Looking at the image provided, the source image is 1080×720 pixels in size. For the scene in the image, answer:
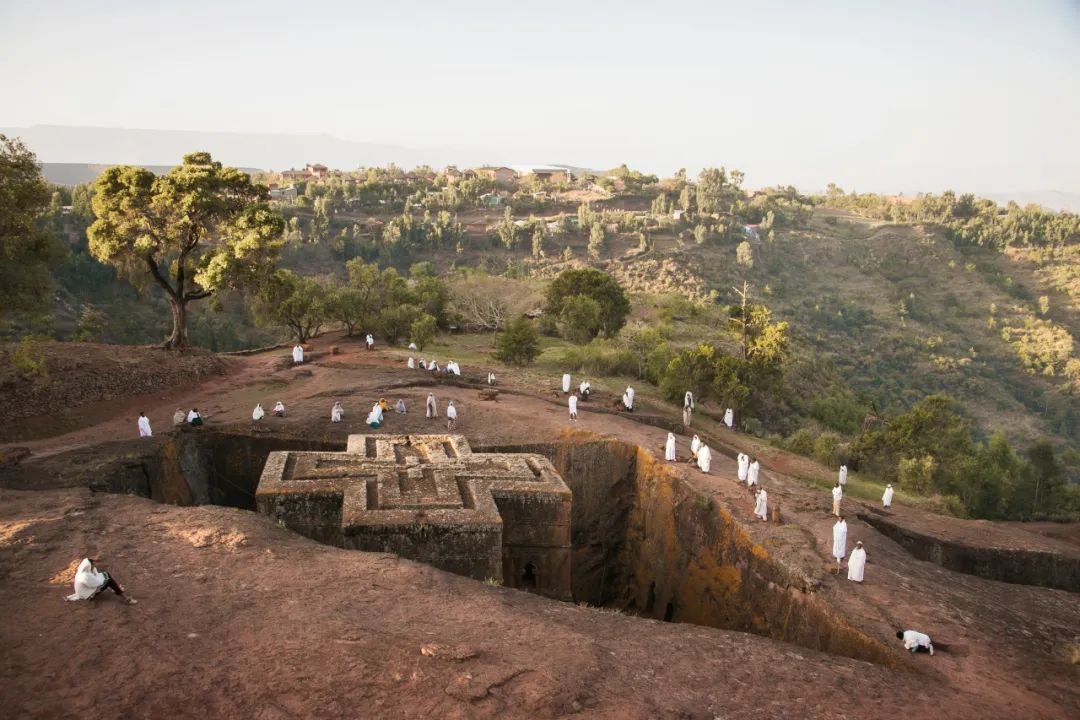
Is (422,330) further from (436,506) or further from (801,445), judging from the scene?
(436,506)

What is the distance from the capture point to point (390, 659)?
21.3 ft

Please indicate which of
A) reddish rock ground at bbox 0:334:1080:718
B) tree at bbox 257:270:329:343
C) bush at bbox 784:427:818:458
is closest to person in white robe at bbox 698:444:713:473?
reddish rock ground at bbox 0:334:1080:718

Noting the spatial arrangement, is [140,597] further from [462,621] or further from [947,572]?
[947,572]

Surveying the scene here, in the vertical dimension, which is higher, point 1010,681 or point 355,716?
point 355,716

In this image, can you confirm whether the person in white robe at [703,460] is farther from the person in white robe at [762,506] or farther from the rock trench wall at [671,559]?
the person in white robe at [762,506]

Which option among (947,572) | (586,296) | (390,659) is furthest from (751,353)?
(390,659)

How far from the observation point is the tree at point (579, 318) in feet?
107

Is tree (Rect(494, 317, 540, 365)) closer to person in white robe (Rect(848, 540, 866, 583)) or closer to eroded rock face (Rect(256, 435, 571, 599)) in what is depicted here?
eroded rock face (Rect(256, 435, 571, 599))


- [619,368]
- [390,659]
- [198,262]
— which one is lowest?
[619,368]

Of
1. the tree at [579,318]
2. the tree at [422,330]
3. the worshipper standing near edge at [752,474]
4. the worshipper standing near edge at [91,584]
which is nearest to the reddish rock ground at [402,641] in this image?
the worshipper standing near edge at [91,584]

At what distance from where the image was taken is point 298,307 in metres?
26.7

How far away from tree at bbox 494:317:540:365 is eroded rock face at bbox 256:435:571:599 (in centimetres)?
1248

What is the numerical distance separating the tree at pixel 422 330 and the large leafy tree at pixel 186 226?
5.80 meters

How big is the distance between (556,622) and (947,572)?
267 inches
